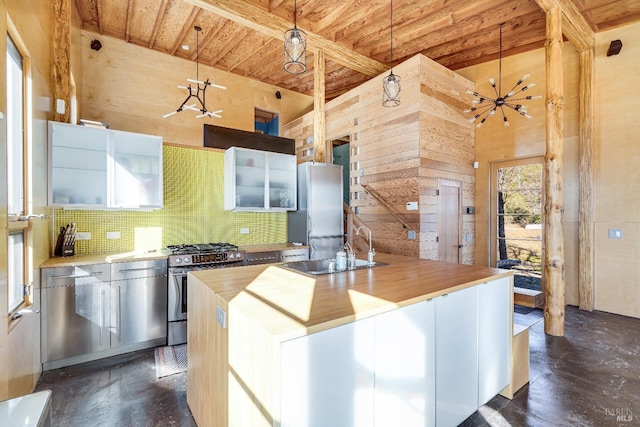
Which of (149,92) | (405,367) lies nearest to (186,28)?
(149,92)

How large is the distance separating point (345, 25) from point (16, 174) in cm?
420

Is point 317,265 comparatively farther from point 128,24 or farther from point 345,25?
point 128,24

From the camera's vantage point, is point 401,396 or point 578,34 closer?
point 401,396

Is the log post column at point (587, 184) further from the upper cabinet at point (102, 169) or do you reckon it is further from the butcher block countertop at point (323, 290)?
the upper cabinet at point (102, 169)

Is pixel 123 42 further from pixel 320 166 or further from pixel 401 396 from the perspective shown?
pixel 401 396

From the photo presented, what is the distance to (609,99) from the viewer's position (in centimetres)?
416

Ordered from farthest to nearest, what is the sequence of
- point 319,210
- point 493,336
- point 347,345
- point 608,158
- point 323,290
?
point 319,210 < point 608,158 < point 493,336 < point 323,290 < point 347,345

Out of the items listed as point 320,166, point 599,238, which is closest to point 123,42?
point 320,166

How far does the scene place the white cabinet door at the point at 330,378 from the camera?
1125mm

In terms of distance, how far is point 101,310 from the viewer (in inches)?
111

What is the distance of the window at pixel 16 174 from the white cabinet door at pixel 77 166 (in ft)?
2.14

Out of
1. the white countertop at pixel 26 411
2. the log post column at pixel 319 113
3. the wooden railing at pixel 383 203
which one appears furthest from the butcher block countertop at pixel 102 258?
the wooden railing at pixel 383 203

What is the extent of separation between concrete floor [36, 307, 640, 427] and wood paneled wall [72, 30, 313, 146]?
156 inches

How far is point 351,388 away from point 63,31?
13.5 feet
